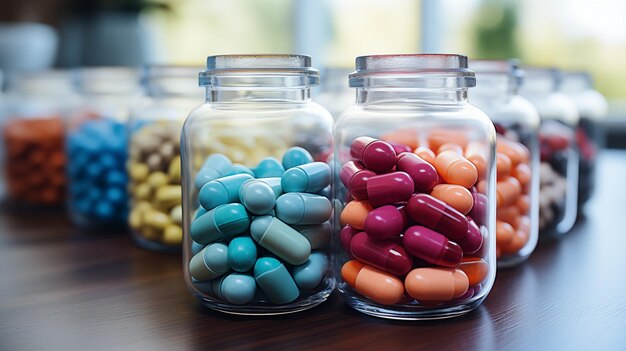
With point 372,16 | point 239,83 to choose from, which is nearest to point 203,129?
point 239,83

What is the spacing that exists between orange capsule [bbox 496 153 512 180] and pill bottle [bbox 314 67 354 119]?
1.11 feet

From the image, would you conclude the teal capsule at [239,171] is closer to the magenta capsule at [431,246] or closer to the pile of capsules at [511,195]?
the magenta capsule at [431,246]

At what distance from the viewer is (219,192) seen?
69cm

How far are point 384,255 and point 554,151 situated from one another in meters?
0.52

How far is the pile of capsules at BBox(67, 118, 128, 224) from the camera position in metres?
1.13

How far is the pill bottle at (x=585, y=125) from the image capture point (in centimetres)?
122

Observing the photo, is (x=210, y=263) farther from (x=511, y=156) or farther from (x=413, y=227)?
(x=511, y=156)

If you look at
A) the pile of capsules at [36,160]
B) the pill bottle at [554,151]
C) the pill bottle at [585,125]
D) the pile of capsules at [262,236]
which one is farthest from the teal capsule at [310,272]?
the pile of capsules at [36,160]

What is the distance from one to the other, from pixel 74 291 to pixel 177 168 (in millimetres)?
237

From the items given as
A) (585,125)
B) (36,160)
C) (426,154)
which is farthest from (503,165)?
(36,160)

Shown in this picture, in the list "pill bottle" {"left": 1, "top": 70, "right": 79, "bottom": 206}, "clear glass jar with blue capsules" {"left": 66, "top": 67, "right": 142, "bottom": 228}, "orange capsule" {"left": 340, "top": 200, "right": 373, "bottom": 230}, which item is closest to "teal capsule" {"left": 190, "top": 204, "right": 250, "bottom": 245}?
"orange capsule" {"left": 340, "top": 200, "right": 373, "bottom": 230}

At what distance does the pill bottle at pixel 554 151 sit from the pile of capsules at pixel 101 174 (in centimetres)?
66

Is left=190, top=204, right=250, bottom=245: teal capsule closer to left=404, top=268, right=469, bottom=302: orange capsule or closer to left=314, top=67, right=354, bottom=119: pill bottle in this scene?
left=404, top=268, right=469, bottom=302: orange capsule

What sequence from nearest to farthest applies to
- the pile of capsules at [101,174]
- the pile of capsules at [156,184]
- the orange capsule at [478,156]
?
1. the orange capsule at [478,156]
2. the pile of capsules at [156,184]
3. the pile of capsules at [101,174]
